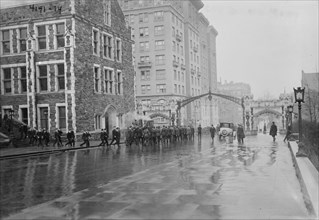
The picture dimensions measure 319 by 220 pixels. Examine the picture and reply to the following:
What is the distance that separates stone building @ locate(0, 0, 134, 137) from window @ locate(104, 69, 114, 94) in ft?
3.44

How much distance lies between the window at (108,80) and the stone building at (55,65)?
1.05m

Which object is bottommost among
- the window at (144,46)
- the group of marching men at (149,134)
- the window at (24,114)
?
the group of marching men at (149,134)

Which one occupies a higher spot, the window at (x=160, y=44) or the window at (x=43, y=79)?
the window at (x=160, y=44)

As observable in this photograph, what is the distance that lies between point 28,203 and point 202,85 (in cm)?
10032

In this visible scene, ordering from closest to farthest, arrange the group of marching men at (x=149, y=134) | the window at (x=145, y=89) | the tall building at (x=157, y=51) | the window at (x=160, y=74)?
the group of marching men at (x=149, y=134)
the tall building at (x=157, y=51)
the window at (x=160, y=74)
the window at (x=145, y=89)

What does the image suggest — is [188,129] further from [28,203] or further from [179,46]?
[179,46]

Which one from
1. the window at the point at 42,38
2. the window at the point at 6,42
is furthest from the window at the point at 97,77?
the window at the point at 6,42

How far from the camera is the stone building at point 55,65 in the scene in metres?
Answer: 35.3

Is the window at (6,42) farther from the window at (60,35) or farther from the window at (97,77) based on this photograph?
the window at (97,77)

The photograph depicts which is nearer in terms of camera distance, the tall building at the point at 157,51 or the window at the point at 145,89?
the tall building at the point at 157,51

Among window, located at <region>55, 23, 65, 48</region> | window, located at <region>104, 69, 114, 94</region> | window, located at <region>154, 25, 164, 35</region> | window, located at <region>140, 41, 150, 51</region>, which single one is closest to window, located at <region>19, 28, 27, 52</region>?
window, located at <region>55, 23, 65, 48</region>

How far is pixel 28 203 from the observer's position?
9.44 meters

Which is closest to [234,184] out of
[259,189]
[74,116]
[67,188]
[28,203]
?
[259,189]

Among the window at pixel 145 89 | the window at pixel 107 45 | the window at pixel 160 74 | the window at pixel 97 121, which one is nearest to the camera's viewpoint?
the window at pixel 97 121
